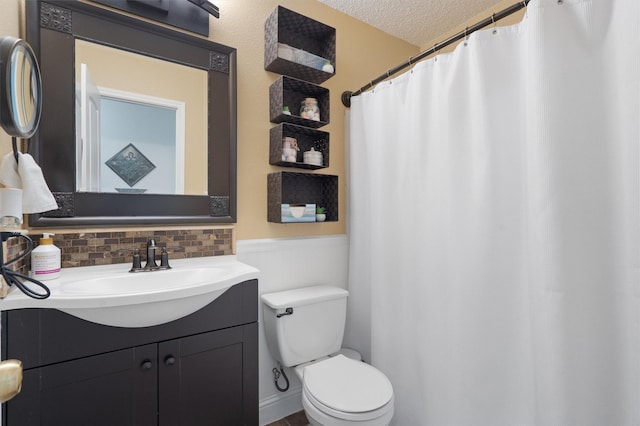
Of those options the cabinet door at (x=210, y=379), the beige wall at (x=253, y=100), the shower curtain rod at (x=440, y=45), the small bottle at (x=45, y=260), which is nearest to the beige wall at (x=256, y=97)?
the beige wall at (x=253, y=100)

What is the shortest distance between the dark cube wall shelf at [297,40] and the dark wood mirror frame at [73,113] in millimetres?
223

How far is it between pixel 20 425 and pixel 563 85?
195cm

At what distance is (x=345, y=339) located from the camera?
78.1 inches

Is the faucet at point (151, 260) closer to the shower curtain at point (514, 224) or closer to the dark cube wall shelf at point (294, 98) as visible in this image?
the dark cube wall shelf at point (294, 98)

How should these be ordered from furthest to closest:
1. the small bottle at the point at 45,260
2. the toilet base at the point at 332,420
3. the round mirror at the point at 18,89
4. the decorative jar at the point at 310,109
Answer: the decorative jar at the point at 310,109 < the toilet base at the point at 332,420 < the small bottle at the point at 45,260 < the round mirror at the point at 18,89

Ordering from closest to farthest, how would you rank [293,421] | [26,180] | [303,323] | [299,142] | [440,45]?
[26,180], [440,45], [303,323], [293,421], [299,142]

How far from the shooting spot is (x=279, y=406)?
172 centimetres

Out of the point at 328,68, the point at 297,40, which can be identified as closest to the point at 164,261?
the point at 328,68

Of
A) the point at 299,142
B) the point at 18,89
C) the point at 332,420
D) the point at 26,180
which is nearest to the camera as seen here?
the point at 18,89

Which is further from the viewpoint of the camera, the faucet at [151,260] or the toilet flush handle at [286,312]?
the toilet flush handle at [286,312]

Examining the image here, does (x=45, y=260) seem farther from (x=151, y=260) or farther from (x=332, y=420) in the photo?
(x=332, y=420)

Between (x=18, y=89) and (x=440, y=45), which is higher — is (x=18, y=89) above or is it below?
below

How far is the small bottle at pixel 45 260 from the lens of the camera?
1032 millimetres

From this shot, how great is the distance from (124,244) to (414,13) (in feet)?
7.04
